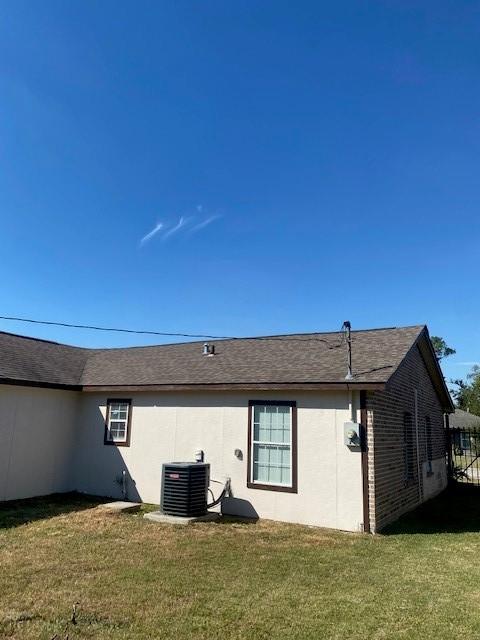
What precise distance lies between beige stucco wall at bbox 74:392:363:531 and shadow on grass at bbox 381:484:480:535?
1.24 metres

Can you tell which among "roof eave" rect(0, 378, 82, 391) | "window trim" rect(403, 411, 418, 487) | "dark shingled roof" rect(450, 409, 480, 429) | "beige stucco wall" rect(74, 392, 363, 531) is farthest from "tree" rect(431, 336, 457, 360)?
"roof eave" rect(0, 378, 82, 391)

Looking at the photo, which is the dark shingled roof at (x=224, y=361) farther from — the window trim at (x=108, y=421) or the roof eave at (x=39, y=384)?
the window trim at (x=108, y=421)

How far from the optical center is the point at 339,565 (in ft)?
20.1

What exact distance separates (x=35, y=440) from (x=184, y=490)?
461 cm

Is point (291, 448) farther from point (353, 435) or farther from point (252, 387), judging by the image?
point (252, 387)

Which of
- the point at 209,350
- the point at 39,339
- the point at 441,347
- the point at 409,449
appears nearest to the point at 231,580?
the point at 409,449

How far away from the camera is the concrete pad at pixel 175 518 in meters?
8.61

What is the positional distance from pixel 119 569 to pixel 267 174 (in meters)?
10.6

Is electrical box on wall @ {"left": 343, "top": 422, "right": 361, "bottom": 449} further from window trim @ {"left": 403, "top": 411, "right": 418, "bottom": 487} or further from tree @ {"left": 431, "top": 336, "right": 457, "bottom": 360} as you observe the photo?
tree @ {"left": 431, "top": 336, "right": 457, "bottom": 360}

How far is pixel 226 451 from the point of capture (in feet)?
32.7

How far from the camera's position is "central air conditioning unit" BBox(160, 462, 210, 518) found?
8.95 meters

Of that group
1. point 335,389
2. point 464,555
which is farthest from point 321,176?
point 464,555

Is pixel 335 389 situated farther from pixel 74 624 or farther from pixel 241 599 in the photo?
pixel 74 624

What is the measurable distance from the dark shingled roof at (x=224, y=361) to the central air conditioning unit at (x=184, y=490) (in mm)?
2047
